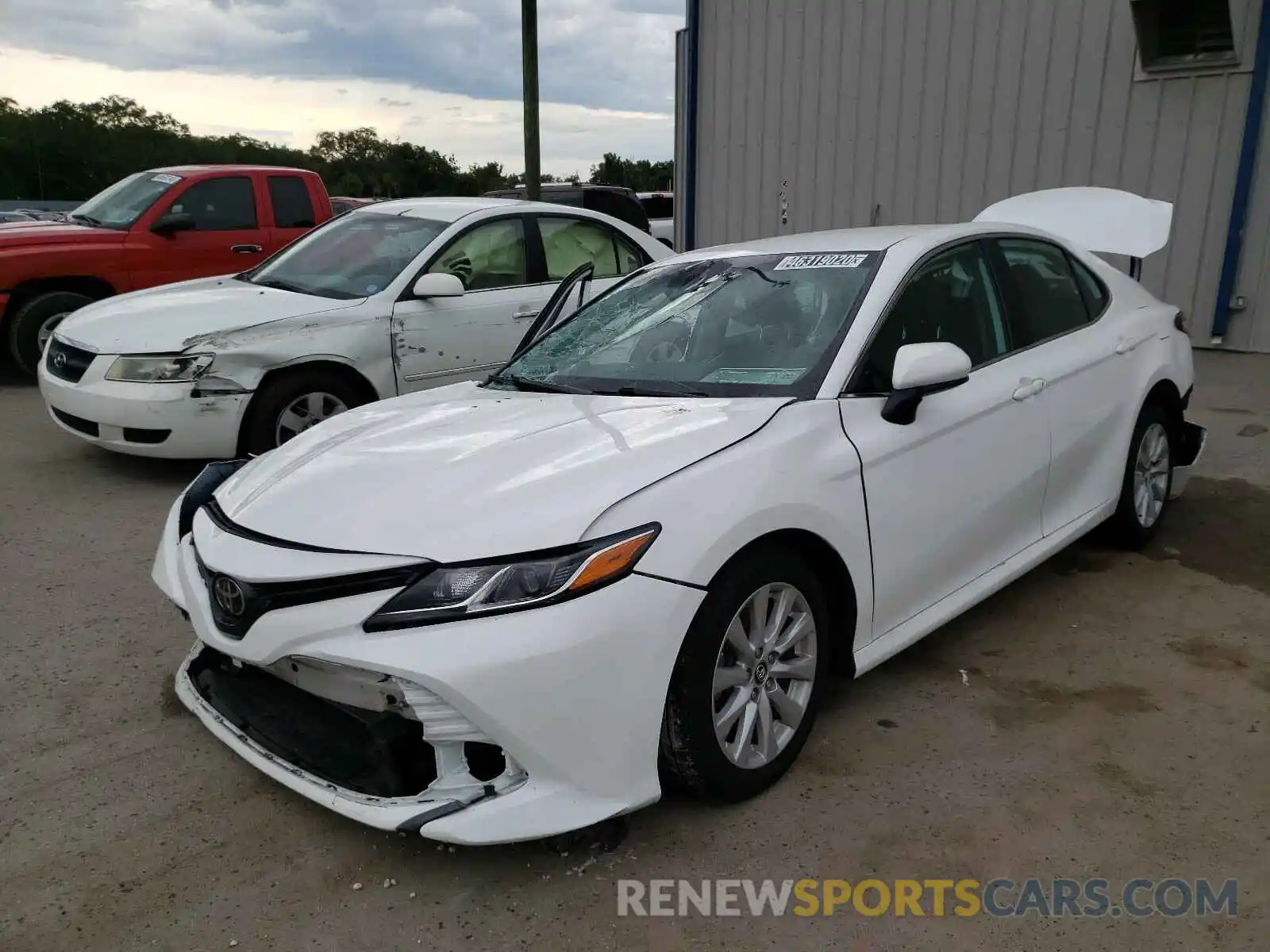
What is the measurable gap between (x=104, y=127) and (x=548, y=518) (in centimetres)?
5149

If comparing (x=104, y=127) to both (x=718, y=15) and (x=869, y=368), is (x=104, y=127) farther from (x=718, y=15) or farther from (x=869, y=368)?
(x=869, y=368)

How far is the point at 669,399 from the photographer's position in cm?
301

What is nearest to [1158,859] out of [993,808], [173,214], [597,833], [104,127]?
[993,808]

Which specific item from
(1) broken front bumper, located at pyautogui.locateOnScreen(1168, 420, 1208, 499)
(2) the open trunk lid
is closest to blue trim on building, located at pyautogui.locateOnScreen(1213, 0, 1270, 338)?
(2) the open trunk lid

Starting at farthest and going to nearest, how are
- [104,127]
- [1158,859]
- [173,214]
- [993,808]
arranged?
1. [104,127]
2. [173,214]
3. [993,808]
4. [1158,859]

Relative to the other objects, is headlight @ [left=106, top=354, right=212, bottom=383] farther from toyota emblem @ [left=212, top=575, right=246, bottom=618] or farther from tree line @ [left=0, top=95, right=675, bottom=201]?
tree line @ [left=0, top=95, right=675, bottom=201]

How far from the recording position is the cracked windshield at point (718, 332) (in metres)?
3.09

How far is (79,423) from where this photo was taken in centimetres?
585

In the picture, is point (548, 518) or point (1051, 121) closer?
point (548, 518)

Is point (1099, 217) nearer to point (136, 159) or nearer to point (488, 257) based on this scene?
point (488, 257)

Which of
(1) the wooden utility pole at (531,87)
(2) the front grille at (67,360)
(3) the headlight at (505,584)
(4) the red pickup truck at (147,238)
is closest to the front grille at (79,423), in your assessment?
(2) the front grille at (67,360)

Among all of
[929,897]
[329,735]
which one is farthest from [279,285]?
[929,897]

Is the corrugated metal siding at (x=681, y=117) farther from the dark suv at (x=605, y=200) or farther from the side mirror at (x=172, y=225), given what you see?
the side mirror at (x=172, y=225)

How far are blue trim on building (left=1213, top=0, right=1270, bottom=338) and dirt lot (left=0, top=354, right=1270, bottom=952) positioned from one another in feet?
20.2
